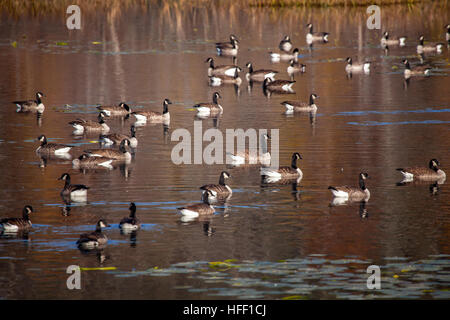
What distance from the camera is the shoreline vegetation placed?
76062mm

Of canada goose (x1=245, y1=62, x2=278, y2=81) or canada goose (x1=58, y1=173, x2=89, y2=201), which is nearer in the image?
canada goose (x1=58, y1=173, x2=89, y2=201)

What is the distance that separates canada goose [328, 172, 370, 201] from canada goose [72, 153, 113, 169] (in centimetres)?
768

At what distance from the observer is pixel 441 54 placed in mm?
56469

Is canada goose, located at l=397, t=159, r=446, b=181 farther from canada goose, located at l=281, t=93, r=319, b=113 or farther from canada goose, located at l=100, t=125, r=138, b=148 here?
canada goose, located at l=281, t=93, r=319, b=113

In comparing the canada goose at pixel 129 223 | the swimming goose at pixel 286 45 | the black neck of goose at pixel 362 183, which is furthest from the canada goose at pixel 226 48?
the canada goose at pixel 129 223

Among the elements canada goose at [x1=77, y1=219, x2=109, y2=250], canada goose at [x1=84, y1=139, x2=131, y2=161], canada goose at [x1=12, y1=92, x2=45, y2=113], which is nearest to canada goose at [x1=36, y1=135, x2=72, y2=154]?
canada goose at [x1=84, y1=139, x2=131, y2=161]

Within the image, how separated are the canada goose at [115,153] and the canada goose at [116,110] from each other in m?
7.79

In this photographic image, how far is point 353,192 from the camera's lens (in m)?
22.4

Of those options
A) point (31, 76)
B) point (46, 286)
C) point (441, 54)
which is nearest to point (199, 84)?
point (31, 76)

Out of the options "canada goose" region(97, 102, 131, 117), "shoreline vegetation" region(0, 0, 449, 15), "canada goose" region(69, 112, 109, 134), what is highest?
"shoreline vegetation" region(0, 0, 449, 15)

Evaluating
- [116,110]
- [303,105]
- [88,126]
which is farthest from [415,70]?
[88,126]

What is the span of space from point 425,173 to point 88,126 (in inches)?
512

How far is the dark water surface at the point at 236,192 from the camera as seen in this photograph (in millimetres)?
16281

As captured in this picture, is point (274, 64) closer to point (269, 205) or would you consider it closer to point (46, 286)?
point (269, 205)
